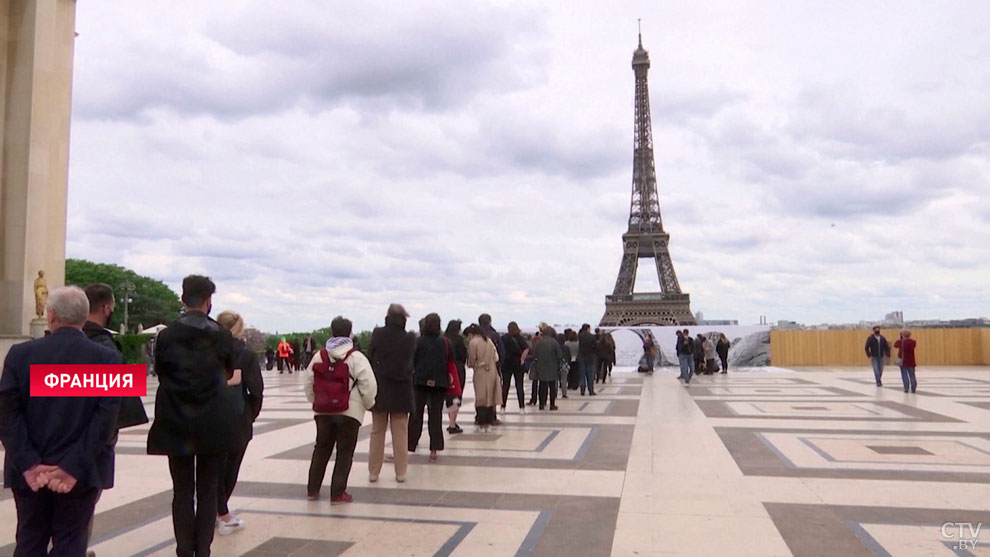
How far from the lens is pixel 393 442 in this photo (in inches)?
253

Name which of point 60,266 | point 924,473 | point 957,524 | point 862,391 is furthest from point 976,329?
point 60,266

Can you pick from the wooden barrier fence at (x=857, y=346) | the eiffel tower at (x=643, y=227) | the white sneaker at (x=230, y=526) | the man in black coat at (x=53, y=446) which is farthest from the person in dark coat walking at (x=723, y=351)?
the eiffel tower at (x=643, y=227)

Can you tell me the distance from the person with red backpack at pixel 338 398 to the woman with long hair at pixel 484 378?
3932 millimetres

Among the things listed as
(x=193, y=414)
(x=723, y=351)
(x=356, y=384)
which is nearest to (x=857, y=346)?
(x=723, y=351)

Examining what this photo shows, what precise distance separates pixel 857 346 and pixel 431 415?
86.5 ft

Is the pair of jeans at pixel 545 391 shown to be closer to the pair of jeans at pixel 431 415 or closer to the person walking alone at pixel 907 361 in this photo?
the pair of jeans at pixel 431 415

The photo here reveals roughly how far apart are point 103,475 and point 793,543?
3.92m

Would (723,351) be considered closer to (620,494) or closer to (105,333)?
(620,494)

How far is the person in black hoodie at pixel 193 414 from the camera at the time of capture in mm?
3893

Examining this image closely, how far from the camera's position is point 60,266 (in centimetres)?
1973

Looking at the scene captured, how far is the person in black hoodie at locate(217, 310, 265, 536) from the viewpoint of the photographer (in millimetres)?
4762

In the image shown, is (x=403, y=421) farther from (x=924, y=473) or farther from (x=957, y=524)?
(x=924, y=473)

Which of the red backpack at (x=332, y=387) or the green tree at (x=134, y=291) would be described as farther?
the green tree at (x=134, y=291)

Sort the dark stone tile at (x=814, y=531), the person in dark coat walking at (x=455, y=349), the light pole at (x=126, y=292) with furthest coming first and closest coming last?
the light pole at (x=126, y=292) < the person in dark coat walking at (x=455, y=349) < the dark stone tile at (x=814, y=531)
